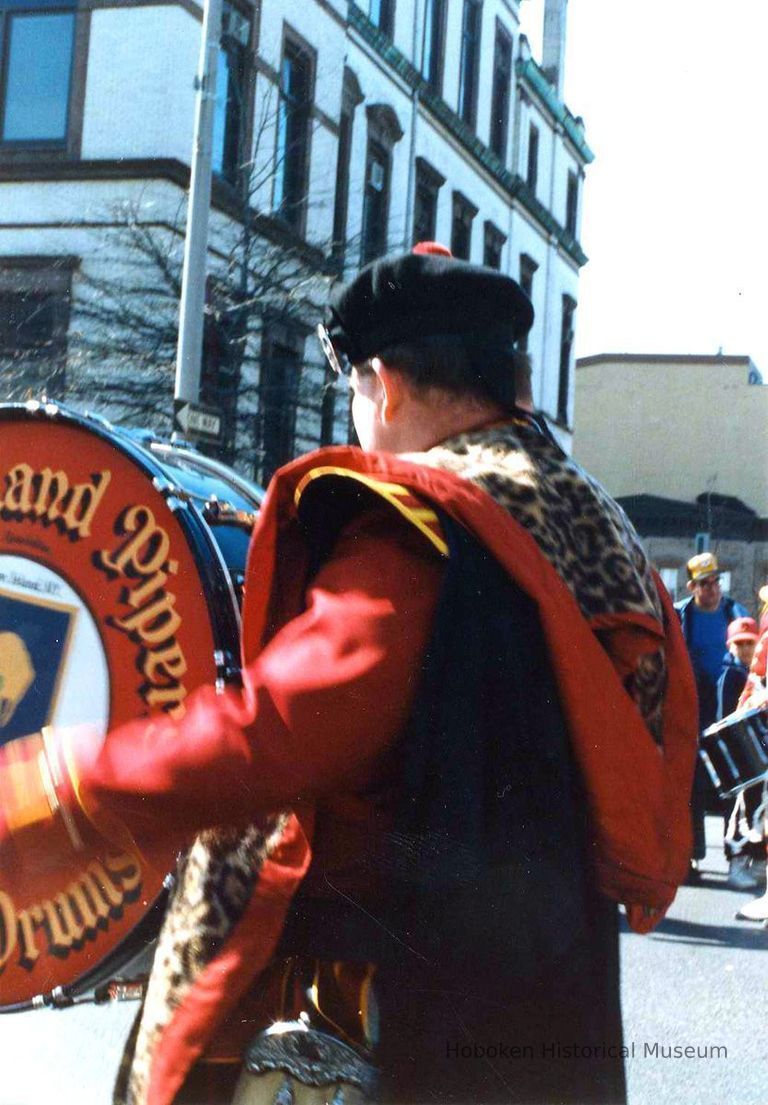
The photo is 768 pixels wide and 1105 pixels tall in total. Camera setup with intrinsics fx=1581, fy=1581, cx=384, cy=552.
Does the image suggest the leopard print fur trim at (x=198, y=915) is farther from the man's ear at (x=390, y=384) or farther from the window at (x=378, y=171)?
the window at (x=378, y=171)

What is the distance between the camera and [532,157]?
905 cm

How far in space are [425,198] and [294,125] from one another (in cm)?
158

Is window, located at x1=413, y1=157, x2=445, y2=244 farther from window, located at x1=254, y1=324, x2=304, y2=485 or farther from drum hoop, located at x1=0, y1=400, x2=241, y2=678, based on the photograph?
drum hoop, located at x1=0, y1=400, x2=241, y2=678

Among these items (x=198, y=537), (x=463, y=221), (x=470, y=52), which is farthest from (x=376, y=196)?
(x=198, y=537)

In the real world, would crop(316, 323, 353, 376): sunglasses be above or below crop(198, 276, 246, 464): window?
below

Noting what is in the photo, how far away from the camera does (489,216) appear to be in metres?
10.8

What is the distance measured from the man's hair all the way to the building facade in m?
7.15

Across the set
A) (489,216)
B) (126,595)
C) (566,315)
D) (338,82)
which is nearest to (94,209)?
(338,82)

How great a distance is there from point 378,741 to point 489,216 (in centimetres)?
969

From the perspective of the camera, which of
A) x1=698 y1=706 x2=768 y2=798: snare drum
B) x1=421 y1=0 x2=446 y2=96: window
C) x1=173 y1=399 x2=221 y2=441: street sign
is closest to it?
x1=698 y1=706 x2=768 y2=798: snare drum

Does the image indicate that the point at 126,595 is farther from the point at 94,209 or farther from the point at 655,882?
the point at 94,209

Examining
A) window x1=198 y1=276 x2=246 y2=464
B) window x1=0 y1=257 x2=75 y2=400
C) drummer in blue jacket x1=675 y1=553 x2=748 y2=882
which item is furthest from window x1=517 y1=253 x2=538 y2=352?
window x1=0 y1=257 x2=75 y2=400

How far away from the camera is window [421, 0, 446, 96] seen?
10.4 m

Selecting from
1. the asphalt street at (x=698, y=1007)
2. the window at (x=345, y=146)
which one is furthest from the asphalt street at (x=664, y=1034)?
the window at (x=345, y=146)
